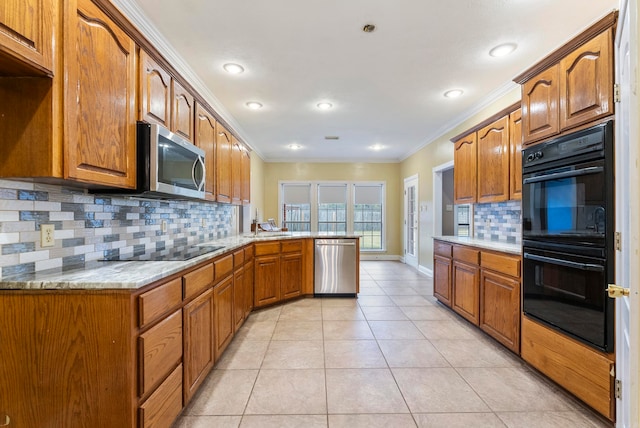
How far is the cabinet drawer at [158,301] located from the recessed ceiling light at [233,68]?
2139 millimetres

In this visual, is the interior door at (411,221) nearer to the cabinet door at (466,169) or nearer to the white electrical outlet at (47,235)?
the cabinet door at (466,169)

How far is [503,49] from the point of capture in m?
2.54

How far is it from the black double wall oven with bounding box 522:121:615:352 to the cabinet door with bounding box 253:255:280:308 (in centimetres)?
250

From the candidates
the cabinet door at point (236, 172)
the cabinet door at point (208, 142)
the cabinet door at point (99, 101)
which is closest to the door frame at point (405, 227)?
the cabinet door at point (236, 172)

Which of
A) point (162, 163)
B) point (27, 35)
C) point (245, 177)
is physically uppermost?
point (27, 35)

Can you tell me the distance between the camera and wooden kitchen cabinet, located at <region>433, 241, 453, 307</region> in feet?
11.2

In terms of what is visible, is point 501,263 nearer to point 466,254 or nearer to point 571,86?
point 466,254

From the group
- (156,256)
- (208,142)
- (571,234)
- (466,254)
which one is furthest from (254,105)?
(571,234)

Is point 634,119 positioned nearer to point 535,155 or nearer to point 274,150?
point 535,155

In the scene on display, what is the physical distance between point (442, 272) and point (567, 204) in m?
1.90

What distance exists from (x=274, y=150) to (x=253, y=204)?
1.30 m

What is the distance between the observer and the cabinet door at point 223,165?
3041 mm

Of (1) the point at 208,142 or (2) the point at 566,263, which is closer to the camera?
(2) the point at 566,263

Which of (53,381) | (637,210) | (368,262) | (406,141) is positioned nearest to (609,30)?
(637,210)
